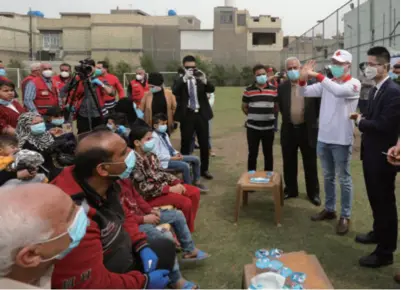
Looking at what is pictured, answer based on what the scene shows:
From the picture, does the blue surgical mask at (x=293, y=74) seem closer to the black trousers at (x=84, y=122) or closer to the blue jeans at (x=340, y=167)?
the blue jeans at (x=340, y=167)

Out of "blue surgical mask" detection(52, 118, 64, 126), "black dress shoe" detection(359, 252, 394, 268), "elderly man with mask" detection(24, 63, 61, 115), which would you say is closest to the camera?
"black dress shoe" detection(359, 252, 394, 268)

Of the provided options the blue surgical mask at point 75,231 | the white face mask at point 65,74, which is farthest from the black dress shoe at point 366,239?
the white face mask at point 65,74

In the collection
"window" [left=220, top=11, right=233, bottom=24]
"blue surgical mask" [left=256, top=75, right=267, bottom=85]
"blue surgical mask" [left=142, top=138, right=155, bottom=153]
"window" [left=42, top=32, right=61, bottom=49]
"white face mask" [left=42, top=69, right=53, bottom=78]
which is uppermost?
"window" [left=220, top=11, right=233, bottom=24]

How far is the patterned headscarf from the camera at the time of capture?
4.24 metres

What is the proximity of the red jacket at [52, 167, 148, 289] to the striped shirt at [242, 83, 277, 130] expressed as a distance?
311cm

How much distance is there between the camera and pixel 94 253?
1958mm

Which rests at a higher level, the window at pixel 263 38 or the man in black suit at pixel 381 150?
the window at pixel 263 38

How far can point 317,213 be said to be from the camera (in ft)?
15.7

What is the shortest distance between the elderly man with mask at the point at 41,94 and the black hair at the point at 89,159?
442 cm

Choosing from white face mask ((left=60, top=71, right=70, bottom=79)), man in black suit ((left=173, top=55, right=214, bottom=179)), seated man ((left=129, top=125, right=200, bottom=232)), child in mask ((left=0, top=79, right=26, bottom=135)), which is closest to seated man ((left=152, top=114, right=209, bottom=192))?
seated man ((left=129, top=125, right=200, bottom=232))

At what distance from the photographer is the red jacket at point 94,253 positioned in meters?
1.85

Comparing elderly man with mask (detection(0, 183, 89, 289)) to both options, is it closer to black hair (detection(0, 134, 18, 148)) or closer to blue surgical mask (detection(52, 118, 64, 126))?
black hair (detection(0, 134, 18, 148))

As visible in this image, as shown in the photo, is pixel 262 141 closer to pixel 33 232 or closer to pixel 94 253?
pixel 94 253

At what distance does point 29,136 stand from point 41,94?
2576 mm
